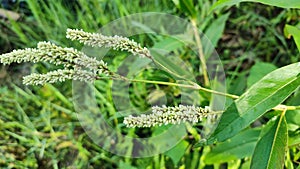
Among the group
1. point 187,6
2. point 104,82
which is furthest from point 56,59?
point 104,82

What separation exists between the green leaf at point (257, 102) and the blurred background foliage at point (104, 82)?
1.06ft

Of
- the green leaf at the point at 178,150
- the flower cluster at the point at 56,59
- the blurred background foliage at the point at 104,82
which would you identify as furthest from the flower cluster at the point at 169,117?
the green leaf at the point at 178,150

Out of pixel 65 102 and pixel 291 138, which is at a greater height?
pixel 65 102

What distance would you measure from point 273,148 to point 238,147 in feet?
1.26

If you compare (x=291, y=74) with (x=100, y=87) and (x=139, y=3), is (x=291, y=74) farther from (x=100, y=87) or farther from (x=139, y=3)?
(x=139, y=3)

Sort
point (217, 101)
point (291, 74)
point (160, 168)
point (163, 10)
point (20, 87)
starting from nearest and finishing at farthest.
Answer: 1. point (291, 74)
2. point (217, 101)
3. point (160, 168)
4. point (20, 87)
5. point (163, 10)

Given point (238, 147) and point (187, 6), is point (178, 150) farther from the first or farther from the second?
point (187, 6)

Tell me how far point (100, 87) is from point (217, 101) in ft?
1.98

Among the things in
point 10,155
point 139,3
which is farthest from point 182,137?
point 139,3

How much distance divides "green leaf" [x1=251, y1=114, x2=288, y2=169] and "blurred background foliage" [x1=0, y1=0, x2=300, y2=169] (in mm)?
258

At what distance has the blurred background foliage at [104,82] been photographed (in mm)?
1405

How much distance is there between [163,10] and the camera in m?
1.93

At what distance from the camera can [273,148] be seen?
85 centimetres

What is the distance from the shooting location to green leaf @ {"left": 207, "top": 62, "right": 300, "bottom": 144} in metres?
0.79
